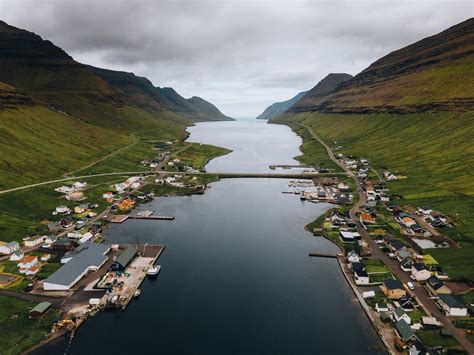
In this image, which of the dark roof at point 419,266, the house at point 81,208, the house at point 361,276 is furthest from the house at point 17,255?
the dark roof at point 419,266

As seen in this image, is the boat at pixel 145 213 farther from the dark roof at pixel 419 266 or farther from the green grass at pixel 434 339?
the green grass at pixel 434 339

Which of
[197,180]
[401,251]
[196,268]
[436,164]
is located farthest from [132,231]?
[436,164]

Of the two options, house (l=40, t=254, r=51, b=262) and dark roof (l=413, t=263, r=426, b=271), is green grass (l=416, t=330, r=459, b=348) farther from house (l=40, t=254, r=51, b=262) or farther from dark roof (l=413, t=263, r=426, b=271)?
house (l=40, t=254, r=51, b=262)

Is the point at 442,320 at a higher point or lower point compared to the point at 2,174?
lower

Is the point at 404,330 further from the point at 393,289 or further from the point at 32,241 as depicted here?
the point at 32,241

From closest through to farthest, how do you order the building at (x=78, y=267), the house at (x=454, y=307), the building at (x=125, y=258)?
the house at (x=454, y=307)
the building at (x=78, y=267)
the building at (x=125, y=258)

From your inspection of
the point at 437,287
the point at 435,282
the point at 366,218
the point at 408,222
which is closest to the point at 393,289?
the point at 437,287

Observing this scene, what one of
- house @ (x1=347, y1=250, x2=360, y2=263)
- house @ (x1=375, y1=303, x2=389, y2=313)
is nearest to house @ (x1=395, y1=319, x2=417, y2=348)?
house @ (x1=375, y1=303, x2=389, y2=313)

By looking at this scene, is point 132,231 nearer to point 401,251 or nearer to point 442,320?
point 401,251
